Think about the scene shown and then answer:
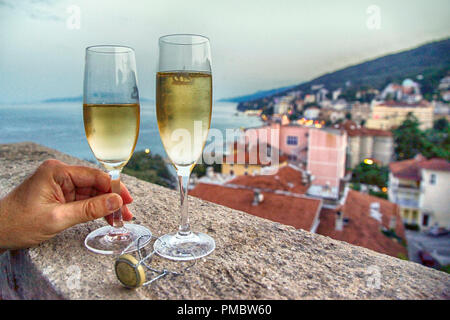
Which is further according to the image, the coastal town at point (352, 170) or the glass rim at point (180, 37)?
the coastal town at point (352, 170)

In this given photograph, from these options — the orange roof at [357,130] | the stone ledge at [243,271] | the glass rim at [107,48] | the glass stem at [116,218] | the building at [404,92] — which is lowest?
the orange roof at [357,130]

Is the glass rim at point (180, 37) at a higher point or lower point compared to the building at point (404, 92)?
lower

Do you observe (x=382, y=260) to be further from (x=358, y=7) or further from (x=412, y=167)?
(x=412, y=167)

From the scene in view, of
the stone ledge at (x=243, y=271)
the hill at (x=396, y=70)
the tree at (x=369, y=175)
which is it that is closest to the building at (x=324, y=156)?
the hill at (x=396, y=70)

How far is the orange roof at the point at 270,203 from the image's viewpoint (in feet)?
21.3

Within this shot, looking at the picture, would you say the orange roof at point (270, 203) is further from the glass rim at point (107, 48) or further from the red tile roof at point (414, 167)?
the red tile roof at point (414, 167)

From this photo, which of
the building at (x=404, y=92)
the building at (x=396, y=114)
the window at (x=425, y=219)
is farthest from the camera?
the building at (x=396, y=114)

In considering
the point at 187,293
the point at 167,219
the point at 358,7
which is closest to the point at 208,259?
the point at 187,293

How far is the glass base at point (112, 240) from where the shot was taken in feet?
2.14

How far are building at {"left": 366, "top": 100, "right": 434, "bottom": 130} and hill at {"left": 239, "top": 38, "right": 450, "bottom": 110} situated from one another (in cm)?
226

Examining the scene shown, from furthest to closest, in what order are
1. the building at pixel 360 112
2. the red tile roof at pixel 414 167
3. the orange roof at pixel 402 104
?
the orange roof at pixel 402 104 → the building at pixel 360 112 → the red tile roof at pixel 414 167

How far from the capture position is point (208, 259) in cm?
63

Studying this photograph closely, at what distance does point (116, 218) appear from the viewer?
72 cm
